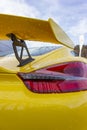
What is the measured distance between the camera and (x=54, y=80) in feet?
9.60

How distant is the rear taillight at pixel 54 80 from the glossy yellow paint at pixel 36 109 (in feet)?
0.18

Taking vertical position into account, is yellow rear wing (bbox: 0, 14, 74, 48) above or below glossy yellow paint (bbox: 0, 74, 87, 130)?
above

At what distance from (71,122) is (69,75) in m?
0.40

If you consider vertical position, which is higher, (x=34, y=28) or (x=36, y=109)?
(x=34, y=28)

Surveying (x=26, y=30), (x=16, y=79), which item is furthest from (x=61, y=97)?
(x=26, y=30)

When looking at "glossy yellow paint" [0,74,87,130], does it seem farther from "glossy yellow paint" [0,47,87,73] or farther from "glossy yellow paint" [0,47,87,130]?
"glossy yellow paint" [0,47,87,73]

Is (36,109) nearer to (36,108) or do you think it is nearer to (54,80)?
(36,108)

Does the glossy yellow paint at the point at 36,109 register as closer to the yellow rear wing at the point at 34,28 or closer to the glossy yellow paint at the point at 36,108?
the glossy yellow paint at the point at 36,108

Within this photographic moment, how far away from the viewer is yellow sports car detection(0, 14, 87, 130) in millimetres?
2709

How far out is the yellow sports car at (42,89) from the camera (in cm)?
271

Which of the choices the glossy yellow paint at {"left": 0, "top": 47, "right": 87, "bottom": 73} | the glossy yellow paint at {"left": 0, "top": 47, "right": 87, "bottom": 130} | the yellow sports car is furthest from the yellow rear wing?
the glossy yellow paint at {"left": 0, "top": 47, "right": 87, "bottom": 130}

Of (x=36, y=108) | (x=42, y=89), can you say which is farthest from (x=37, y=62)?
(x=36, y=108)

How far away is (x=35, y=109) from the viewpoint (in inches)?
107

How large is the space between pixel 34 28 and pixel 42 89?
1.72 feet
